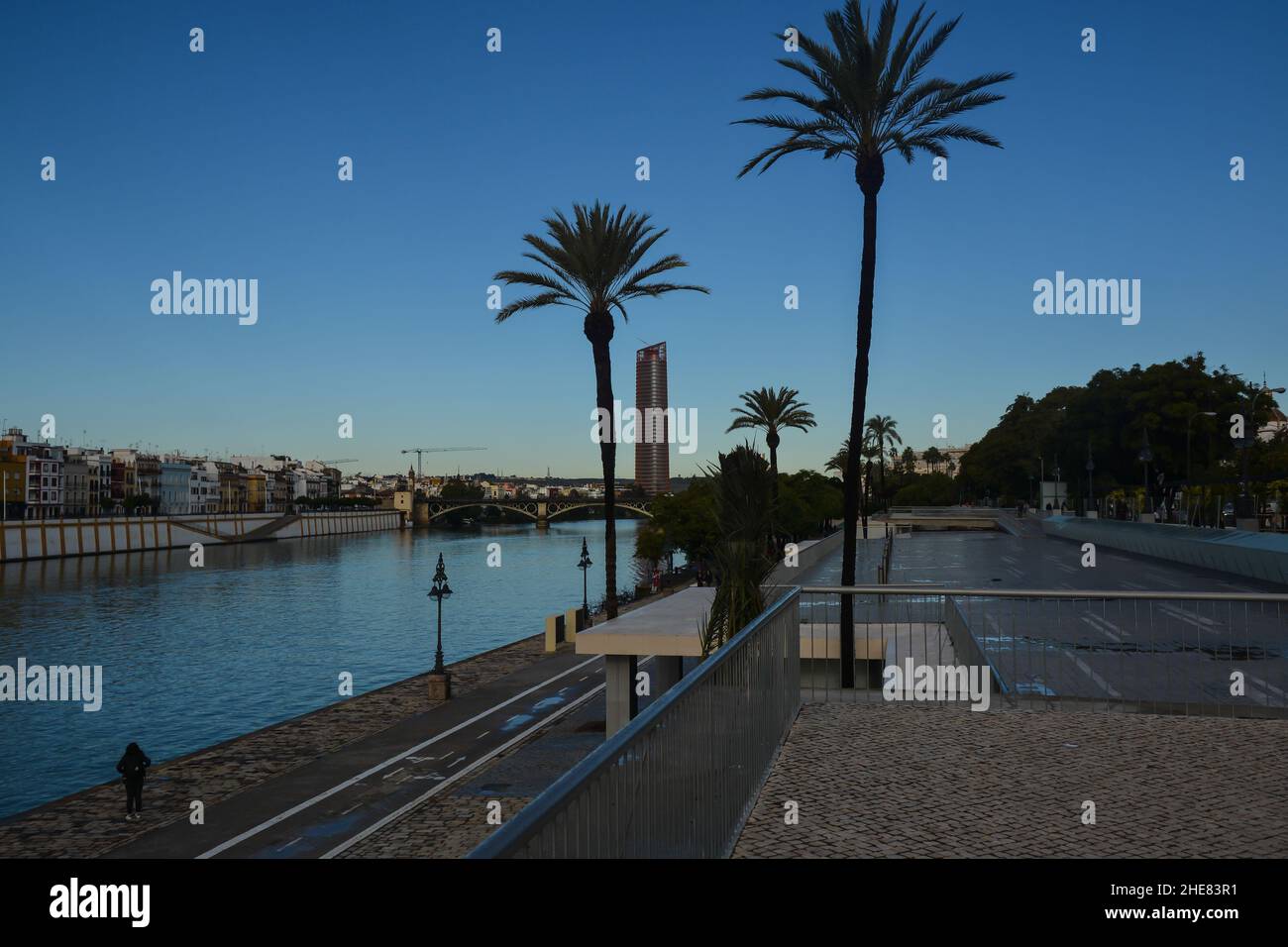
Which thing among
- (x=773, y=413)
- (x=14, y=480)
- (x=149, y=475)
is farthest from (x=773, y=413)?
(x=149, y=475)

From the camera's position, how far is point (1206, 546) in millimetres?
38281

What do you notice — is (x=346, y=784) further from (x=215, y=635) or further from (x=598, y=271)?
(x=215, y=635)

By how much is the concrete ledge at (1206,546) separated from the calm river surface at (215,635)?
3198 cm

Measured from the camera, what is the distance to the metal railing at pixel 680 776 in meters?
2.84

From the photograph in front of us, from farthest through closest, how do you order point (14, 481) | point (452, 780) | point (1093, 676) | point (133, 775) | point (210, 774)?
1. point (14, 481)
2. point (210, 774)
3. point (452, 780)
4. point (133, 775)
5. point (1093, 676)

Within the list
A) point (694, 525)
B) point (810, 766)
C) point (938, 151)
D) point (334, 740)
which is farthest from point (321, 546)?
point (810, 766)

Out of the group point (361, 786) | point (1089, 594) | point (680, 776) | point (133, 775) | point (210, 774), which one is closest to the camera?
point (680, 776)

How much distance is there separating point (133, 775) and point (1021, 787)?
16.1m

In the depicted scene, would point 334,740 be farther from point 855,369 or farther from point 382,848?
point 855,369

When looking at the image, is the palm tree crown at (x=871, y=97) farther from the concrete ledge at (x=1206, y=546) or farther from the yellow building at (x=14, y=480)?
the yellow building at (x=14, y=480)

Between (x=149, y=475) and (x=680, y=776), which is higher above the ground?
(x=149, y=475)

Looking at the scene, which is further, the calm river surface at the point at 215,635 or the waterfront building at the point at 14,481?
the waterfront building at the point at 14,481

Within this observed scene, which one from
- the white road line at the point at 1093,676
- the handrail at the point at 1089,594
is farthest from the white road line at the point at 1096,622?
the handrail at the point at 1089,594
